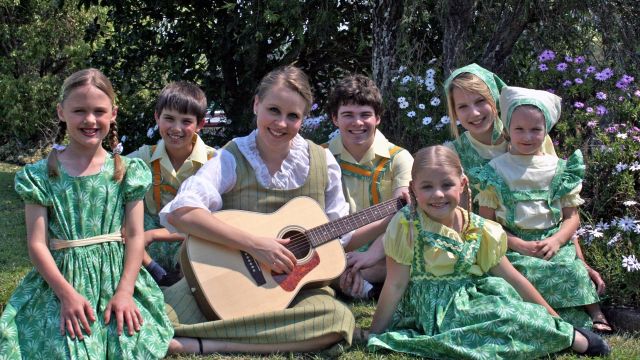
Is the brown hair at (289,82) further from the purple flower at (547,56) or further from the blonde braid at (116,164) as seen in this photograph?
the purple flower at (547,56)

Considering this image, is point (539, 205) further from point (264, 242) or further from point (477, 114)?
point (264, 242)

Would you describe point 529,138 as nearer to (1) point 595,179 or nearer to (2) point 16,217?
(1) point 595,179

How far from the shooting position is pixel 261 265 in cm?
335

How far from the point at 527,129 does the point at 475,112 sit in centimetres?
36

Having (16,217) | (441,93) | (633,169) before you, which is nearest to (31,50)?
(16,217)

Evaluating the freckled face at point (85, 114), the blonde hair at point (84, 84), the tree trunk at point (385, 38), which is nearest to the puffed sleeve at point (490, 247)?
the blonde hair at point (84, 84)

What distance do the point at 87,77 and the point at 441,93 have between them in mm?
2968

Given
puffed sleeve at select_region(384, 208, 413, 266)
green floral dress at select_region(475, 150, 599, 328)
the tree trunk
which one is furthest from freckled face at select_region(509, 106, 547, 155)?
the tree trunk

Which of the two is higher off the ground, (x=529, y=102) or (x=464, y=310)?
(x=529, y=102)

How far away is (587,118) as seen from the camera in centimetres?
461

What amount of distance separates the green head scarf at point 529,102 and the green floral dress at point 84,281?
5.91ft

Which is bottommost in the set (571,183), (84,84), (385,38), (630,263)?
(630,263)

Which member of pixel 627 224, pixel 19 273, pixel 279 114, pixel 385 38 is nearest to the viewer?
pixel 279 114

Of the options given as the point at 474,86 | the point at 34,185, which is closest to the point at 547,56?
the point at 474,86
